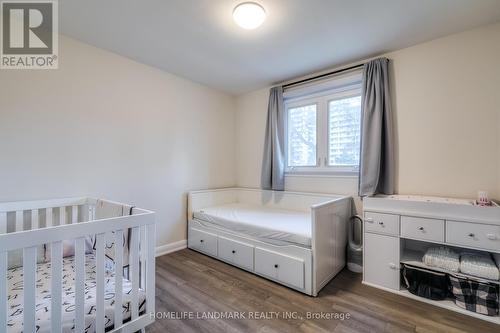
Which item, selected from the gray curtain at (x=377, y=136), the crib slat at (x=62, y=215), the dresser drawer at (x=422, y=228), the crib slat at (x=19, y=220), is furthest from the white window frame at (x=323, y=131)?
the crib slat at (x=19, y=220)

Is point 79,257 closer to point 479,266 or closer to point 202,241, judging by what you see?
point 202,241

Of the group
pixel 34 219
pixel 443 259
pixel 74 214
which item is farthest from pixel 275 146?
pixel 34 219

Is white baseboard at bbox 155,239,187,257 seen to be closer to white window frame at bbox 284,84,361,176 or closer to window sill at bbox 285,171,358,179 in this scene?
window sill at bbox 285,171,358,179

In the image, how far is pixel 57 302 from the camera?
1107mm

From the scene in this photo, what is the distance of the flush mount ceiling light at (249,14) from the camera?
1.70 meters

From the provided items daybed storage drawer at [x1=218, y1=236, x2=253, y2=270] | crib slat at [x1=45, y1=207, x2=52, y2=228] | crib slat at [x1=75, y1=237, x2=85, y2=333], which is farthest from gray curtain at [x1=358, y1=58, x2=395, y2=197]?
crib slat at [x1=45, y1=207, x2=52, y2=228]

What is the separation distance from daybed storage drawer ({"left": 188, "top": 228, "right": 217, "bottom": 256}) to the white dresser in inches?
64.9

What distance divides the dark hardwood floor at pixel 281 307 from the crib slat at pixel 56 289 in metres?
0.65

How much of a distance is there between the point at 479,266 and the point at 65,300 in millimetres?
2769

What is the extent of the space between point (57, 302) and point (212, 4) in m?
2.07

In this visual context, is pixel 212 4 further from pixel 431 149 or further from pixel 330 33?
pixel 431 149

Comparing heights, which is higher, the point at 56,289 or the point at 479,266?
the point at 56,289

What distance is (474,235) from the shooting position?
1725mm

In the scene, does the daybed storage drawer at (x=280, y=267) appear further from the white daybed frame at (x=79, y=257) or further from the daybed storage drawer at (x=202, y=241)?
the white daybed frame at (x=79, y=257)
